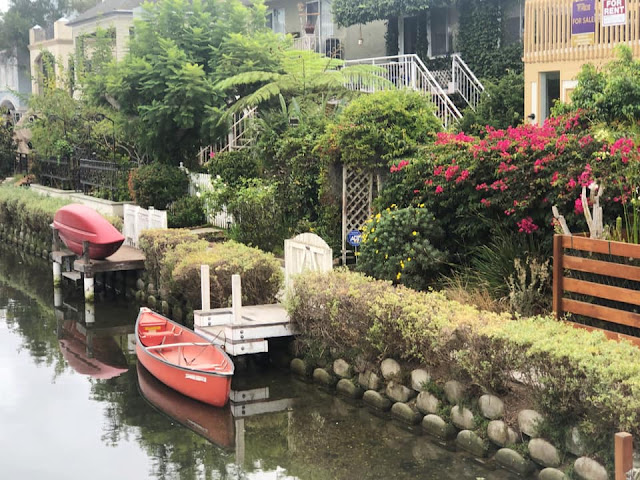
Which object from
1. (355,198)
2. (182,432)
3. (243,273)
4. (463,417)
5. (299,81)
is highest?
(299,81)

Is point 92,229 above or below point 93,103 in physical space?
below

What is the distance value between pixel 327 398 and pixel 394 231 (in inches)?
113

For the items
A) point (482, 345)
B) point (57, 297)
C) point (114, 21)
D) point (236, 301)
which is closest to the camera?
point (482, 345)

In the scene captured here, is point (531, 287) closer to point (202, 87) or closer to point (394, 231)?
point (394, 231)

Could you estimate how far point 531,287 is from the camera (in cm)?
1192

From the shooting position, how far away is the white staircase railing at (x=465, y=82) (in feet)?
84.5

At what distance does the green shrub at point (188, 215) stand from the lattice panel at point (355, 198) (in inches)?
278

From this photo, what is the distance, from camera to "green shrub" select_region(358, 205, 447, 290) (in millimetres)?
13883

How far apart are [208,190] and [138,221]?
79.4 inches

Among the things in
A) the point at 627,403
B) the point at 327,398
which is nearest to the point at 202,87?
the point at 327,398

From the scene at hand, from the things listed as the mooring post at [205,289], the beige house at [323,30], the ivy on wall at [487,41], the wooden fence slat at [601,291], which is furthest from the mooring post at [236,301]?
the beige house at [323,30]

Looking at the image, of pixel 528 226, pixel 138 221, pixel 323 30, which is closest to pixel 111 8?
pixel 323 30

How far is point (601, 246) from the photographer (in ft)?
35.0

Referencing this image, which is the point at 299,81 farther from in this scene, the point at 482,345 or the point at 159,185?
the point at 482,345
